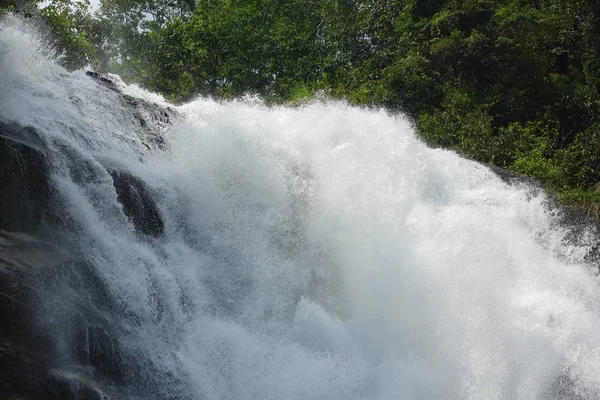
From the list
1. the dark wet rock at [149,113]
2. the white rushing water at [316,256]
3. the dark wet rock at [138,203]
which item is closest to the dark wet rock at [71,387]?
the white rushing water at [316,256]

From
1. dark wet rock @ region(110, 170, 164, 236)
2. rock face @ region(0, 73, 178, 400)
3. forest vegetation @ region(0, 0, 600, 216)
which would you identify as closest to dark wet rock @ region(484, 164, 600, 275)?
forest vegetation @ region(0, 0, 600, 216)

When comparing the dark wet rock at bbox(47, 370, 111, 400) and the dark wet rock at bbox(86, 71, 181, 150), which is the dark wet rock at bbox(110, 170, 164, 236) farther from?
the dark wet rock at bbox(47, 370, 111, 400)

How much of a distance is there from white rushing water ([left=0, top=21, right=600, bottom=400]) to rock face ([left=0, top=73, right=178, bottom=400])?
0.36 metres

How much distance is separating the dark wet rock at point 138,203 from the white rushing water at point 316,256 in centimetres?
25

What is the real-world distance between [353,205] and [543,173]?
7348mm

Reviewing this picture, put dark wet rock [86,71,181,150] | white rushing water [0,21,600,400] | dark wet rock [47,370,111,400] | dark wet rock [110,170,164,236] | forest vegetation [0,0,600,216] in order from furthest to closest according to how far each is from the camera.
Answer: forest vegetation [0,0,600,216], dark wet rock [86,71,181,150], dark wet rock [110,170,164,236], white rushing water [0,21,600,400], dark wet rock [47,370,111,400]

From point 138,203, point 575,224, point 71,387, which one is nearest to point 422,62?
point 575,224

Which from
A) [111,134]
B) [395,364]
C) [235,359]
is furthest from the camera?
[111,134]

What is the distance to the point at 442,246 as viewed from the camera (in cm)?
1427

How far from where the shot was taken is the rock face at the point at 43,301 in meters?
9.34

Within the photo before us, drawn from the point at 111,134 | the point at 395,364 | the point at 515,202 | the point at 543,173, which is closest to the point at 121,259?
the point at 111,134

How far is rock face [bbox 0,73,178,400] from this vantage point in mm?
9344

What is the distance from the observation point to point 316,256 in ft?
46.6

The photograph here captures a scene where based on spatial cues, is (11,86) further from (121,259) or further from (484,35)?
(484,35)
